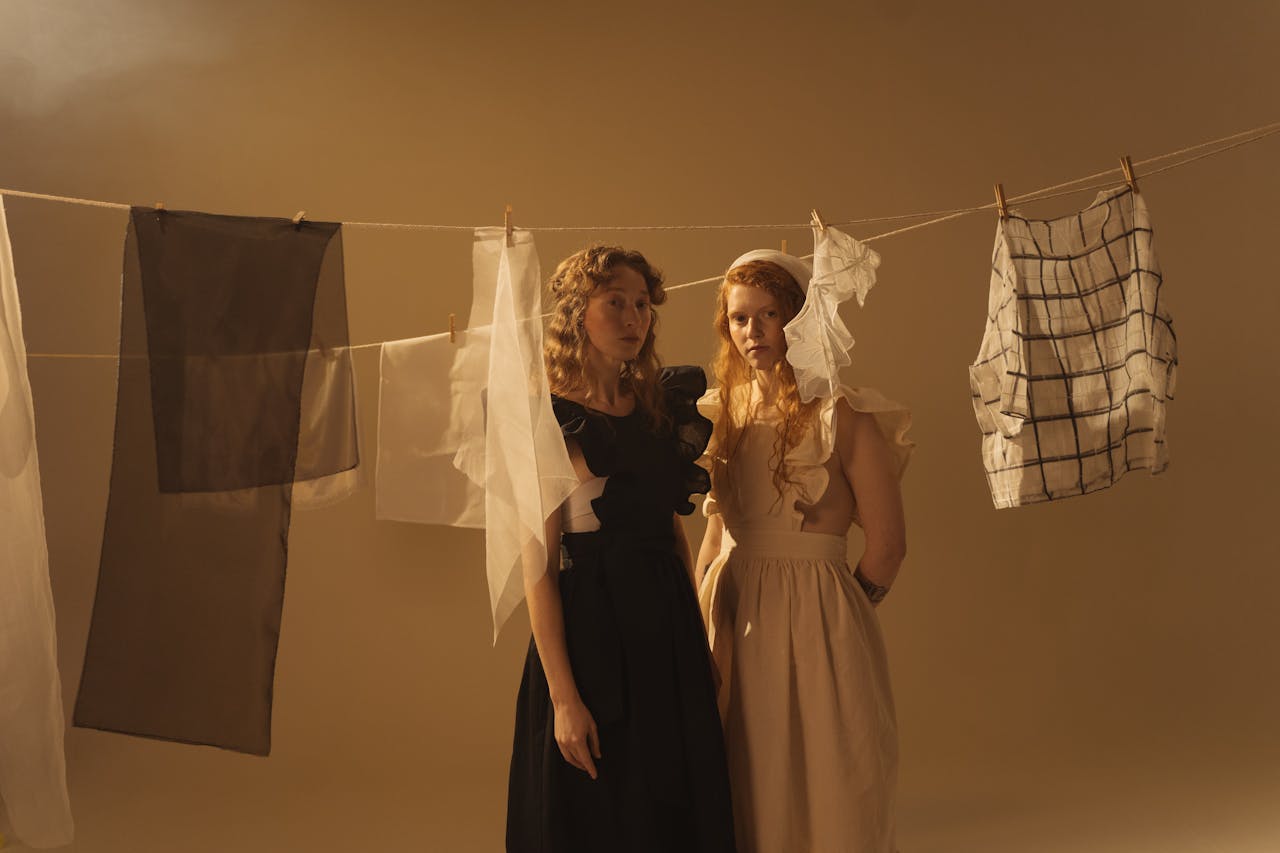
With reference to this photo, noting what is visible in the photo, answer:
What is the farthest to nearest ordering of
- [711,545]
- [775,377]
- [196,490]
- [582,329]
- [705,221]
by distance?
[705,221]
[711,545]
[775,377]
[582,329]
[196,490]

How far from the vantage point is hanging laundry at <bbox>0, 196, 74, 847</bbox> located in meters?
1.80

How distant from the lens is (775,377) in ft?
6.91

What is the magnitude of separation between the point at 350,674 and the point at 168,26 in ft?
7.35

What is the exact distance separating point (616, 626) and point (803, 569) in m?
0.34

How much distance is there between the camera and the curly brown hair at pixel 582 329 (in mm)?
1962

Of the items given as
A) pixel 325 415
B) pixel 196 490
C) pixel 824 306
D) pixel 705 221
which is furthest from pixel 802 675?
pixel 705 221

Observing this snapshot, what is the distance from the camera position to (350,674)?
3896 mm

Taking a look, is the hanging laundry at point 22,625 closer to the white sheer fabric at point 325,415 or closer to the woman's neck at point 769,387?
the white sheer fabric at point 325,415

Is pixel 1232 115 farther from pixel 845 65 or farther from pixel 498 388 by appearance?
pixel 498 388

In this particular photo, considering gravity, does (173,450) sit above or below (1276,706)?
above

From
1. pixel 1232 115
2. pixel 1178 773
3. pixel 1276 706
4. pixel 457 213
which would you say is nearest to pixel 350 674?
pixel 457 213

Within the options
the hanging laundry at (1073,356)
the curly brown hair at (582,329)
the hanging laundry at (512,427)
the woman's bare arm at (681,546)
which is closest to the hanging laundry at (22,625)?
the hanging laundry at (512,427)

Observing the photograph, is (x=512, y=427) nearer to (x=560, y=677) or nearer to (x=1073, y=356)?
(x=560, y=677)

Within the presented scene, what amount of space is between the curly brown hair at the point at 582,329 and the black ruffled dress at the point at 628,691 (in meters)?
0.04
